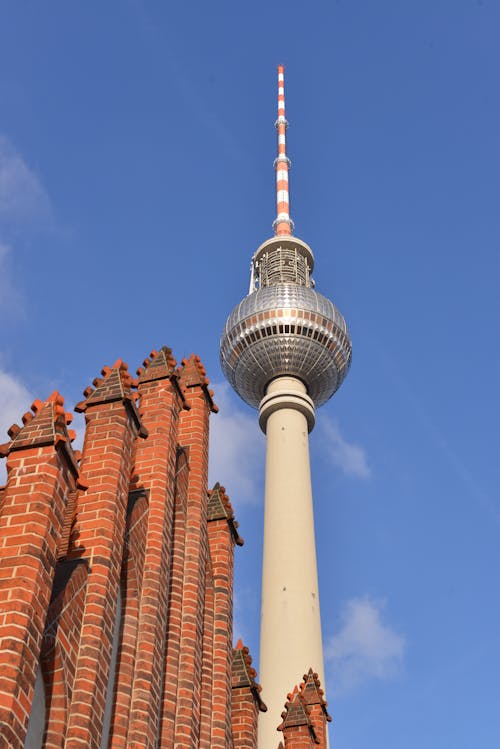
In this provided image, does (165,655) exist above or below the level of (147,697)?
above

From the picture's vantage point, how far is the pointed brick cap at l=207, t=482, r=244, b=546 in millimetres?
15656

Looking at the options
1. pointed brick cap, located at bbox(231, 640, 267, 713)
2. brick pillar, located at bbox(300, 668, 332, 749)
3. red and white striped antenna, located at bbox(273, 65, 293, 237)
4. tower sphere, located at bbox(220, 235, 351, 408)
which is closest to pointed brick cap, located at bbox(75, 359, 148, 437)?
pointed brick cap, located at bbox(231, 640, 267, 713)

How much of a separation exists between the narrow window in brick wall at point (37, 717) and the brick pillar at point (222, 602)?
195 inches

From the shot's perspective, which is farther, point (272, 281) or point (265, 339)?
point (272, 281)

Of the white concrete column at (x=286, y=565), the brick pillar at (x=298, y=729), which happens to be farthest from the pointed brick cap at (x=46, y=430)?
the white concrete column at (x=286, y=565)

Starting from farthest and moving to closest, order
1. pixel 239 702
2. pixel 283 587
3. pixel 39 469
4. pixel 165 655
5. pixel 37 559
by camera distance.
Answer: pixel 283 587 → pixel 239 702 → pixel 165 655 → pixel 39 469 → pixel 37 559

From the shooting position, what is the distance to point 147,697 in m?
10.7

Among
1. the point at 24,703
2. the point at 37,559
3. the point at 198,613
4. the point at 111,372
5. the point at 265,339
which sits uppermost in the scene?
the point at 265,339

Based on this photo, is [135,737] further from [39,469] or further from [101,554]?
[39,469]

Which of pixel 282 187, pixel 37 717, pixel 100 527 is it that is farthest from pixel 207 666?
pixel 282 187

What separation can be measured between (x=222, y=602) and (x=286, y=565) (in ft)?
Result: 115

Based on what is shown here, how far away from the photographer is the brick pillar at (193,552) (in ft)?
39.5

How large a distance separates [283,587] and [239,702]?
111 feet

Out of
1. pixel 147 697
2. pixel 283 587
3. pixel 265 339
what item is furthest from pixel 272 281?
pixel 147 697
